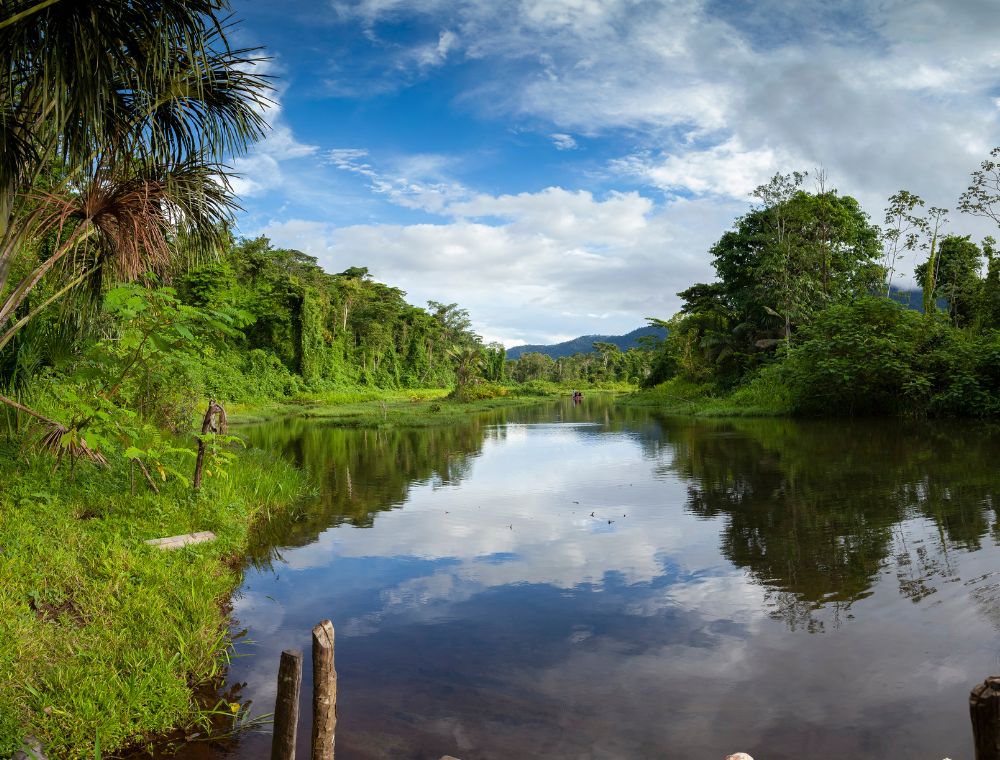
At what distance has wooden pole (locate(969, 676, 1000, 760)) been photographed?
204 centimetres

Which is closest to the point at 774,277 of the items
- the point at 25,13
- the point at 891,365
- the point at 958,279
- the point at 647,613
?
the point at 891,365

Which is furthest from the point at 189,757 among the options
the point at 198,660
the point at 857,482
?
the point at 857,482

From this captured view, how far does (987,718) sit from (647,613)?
12.8 ft

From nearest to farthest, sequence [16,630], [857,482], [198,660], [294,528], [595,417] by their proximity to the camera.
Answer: [16,630]
[198,660]
[294,528]
[857,482]
[595,417]

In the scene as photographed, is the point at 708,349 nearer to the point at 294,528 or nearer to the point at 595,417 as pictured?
the point at 595,417

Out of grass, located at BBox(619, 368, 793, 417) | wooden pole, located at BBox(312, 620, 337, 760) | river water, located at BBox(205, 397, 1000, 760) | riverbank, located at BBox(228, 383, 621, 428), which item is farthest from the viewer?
riverbank, located at BBox(228, 383, 621, 428)

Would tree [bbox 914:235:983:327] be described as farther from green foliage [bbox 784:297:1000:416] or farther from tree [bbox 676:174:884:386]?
green foliage [bbox 784:297:1000:416]

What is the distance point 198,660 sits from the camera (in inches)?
176

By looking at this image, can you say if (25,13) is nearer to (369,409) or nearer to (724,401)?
(724,401)

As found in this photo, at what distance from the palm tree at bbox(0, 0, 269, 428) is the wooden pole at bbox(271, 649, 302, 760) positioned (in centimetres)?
424

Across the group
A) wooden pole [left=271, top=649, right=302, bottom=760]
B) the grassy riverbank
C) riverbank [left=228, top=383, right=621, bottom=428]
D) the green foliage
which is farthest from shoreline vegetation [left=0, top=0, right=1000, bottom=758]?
the green foliage

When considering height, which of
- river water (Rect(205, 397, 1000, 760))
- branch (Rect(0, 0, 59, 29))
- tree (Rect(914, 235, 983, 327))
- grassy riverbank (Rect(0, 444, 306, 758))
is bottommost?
river water (Rect(205, 397, 1000, 760))

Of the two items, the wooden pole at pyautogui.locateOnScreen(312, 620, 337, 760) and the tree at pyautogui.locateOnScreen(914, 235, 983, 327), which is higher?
the tree at pyautogui.locateOnScreen(914, 235, 983, 327)

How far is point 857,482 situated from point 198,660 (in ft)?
34.6
